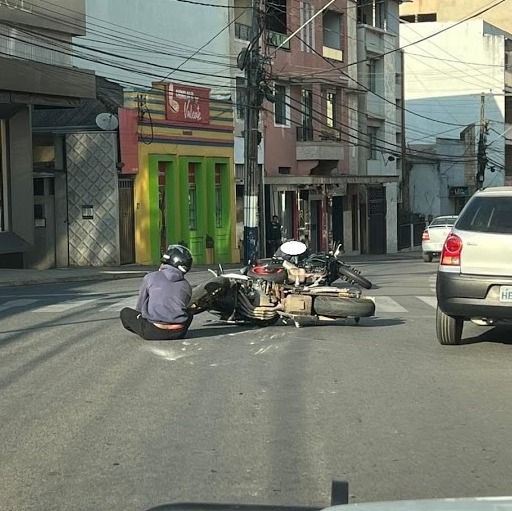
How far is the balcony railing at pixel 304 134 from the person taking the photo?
141 ft

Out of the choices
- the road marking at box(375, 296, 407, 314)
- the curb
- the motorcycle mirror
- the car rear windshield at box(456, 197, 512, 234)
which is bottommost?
the curb

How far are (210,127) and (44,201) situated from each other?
7162 mm

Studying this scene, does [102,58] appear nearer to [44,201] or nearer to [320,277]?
[44,201]

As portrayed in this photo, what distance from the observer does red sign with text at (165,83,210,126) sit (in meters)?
33.4

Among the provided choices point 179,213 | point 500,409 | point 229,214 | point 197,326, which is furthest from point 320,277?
point 229,214

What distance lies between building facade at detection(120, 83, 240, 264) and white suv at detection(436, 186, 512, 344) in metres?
20.5

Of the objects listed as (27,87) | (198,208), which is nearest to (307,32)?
(198,208)

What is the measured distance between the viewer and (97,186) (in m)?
30.7

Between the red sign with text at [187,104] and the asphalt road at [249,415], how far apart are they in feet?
65.5

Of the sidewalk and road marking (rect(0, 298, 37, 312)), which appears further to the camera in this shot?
the sidewalk

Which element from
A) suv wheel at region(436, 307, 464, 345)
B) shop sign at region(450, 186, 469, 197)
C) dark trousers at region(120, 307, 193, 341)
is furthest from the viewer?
shop sign at region(450, 186, 469, 197)

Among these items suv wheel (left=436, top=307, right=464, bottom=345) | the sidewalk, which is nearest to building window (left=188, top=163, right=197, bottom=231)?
the sidewalk

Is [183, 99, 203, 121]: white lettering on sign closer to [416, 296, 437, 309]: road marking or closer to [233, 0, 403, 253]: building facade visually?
[233, 0, 403, 253]: building facade

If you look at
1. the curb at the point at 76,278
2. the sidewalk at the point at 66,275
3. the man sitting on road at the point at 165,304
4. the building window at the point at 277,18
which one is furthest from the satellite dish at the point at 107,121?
the man sitting on road at the point at 165,304
